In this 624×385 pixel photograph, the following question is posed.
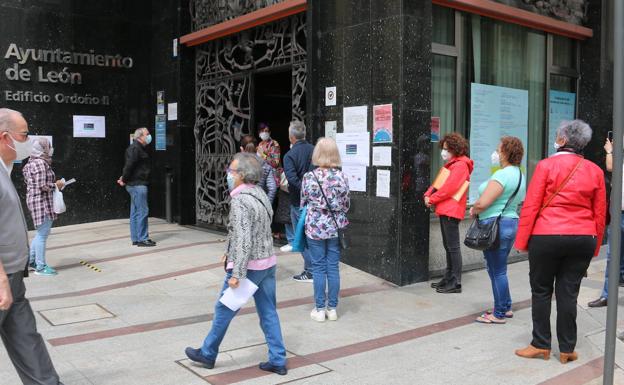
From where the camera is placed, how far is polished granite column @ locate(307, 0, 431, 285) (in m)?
7.17

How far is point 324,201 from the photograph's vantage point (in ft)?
18.9

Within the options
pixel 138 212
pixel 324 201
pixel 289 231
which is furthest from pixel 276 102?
pixel 324 201

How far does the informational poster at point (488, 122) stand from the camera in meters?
8.49

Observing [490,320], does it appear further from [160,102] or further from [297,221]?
[160,102]

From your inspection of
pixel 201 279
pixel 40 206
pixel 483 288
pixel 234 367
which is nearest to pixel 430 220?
pixel 483 288

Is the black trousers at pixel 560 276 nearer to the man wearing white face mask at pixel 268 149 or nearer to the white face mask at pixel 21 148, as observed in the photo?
the white face mask at pixel 21 148

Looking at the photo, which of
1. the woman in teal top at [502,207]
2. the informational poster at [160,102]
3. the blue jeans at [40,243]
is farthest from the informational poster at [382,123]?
the informational poster at [160,102]

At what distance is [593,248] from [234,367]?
279 cm

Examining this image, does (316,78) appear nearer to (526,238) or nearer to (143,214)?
(143,214)

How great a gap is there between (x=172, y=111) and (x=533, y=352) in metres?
8.36

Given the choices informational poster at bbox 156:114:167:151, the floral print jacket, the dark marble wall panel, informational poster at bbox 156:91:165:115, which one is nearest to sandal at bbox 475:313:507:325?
the floral print jacket

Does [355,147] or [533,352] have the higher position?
[355,147]

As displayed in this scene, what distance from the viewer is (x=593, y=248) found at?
464cm

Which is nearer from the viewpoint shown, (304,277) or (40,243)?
(304,277)
